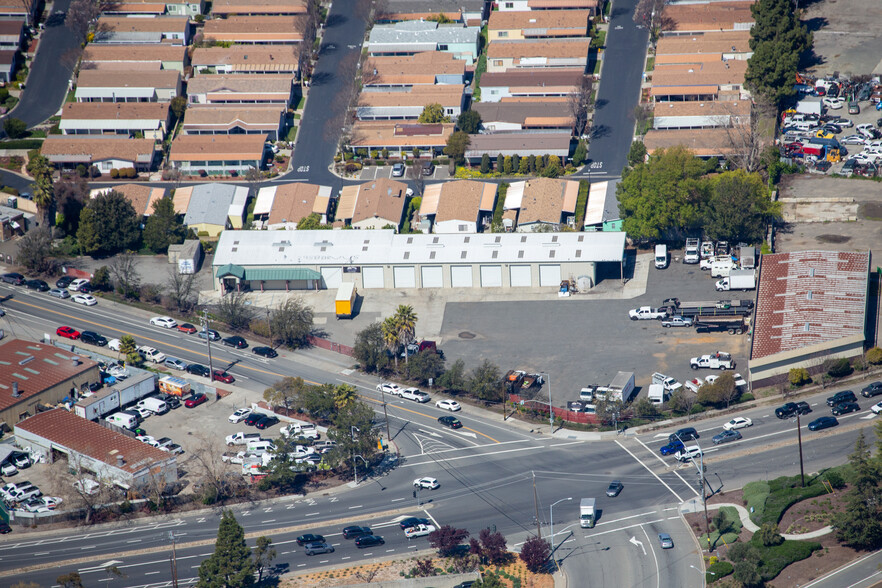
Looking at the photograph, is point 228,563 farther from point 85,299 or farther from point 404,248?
point 404,248

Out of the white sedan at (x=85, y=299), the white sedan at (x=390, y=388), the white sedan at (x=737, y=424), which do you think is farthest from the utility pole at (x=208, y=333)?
the white sedan at (x=737, y=424)

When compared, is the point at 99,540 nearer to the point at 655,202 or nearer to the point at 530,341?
the point at 530,341

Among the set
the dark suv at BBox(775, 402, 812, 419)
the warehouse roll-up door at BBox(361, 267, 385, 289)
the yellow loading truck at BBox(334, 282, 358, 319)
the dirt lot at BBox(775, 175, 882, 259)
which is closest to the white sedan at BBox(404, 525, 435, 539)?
the dark suv at BBox(775, 402, 812, 419)

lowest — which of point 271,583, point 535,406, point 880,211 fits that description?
point 271,583

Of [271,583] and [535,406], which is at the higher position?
[535,406]

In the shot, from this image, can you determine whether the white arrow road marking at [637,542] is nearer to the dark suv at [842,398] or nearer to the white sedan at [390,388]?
the dark suv at [842,398]

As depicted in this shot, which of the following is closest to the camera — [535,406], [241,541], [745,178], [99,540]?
[241,541]

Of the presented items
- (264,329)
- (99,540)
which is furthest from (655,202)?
(99,540)
